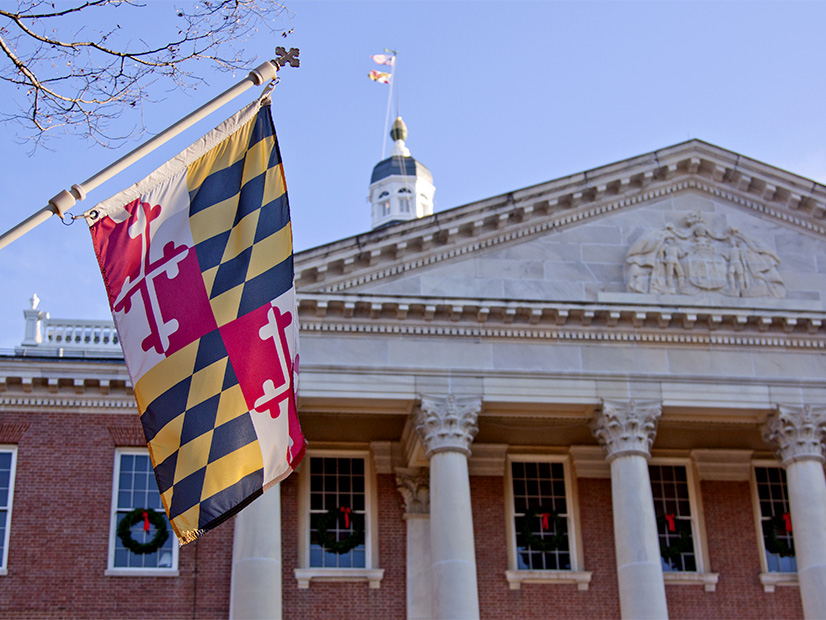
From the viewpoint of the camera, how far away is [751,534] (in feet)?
91.6

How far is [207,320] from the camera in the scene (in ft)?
37.7

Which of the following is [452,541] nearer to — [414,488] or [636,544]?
[636,544]

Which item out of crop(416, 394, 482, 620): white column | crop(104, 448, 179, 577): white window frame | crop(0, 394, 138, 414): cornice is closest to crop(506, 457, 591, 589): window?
crop(416, 394, 482, 620): white column

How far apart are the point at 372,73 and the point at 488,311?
27.5 m

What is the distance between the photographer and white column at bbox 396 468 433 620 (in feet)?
84.4

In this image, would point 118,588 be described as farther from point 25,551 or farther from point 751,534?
point 751,534

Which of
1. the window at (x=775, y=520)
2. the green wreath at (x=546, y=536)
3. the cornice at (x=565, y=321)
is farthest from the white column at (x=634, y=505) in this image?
the window at (x=775, y=520)

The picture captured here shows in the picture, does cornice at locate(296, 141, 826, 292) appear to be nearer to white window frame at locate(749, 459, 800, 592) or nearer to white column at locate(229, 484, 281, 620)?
white column at locate(229, 484, 281, 620)

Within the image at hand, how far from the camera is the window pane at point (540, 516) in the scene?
88.6 feet

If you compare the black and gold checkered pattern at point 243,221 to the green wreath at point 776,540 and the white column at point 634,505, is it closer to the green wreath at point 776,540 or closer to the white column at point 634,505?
the white column at point 634,505

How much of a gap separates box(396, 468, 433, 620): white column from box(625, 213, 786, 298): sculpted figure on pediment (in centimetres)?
602

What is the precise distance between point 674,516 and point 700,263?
5.55m

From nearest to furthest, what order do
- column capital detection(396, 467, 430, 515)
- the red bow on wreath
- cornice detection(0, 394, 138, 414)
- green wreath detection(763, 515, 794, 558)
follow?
1. cornice detection(0, 394, 138, 414)
2. column capital detection(396, 467, 430, 515)
3. the red bow on wreath
4. green wreath detection(763, 515, 794, 558)

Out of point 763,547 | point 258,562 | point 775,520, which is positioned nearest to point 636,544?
point 763,547
